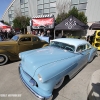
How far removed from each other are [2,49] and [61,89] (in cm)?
352

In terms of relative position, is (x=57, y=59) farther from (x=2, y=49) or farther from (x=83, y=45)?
(x=2, y=49)

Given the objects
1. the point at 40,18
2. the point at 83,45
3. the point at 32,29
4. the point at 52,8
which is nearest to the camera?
the point at 83,45

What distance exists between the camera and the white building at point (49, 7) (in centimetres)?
Result: 1275

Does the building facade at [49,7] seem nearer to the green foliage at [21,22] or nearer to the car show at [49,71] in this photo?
the green foliage at [21,22]

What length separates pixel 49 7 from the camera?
16.4m

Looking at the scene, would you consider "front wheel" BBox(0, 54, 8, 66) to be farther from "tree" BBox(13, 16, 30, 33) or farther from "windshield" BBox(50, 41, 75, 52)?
"tree" BBox(13, 16, 30, 33)

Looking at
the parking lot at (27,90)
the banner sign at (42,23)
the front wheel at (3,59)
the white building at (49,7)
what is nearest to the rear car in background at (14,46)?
the front wheel at (3,59)

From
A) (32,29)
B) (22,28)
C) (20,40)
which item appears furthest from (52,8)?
(20,40)

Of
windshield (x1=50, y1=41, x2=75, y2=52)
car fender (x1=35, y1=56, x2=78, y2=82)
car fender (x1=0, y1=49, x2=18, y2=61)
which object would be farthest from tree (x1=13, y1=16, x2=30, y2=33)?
car fender (x1=35, y1=56, x2=78, y2=82)

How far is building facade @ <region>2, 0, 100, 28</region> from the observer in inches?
503

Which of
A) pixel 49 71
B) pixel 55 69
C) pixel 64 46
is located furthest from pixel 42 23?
pixel 49 71

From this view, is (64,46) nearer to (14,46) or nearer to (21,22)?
(14,46)

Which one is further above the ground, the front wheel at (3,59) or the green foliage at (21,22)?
the green foliage at (21,22)

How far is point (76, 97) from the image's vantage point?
2.36 metres
